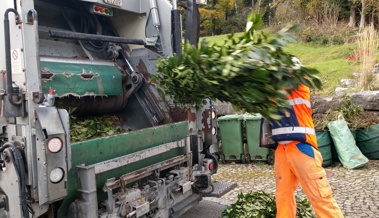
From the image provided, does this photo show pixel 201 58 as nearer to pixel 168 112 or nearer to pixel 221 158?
pixel 168 112

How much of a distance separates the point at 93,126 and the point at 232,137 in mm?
3312

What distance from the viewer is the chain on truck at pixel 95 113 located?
216 cm

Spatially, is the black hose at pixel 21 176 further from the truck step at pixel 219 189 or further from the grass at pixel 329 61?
the grass at pixel 329 61

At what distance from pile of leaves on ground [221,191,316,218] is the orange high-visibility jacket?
0.75 m

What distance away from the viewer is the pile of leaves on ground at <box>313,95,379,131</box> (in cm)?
589

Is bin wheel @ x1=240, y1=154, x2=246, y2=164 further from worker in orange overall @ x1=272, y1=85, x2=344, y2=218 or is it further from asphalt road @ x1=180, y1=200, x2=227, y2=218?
worker in orange overall @ x1=272, y1=85, x2=344, y2=218

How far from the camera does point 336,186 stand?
476 centimetres

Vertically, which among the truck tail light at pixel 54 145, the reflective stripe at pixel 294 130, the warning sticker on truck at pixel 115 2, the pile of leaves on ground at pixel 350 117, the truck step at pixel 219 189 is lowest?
the truck step at pixel 219 189

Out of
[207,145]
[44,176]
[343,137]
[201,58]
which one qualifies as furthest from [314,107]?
[44,176]

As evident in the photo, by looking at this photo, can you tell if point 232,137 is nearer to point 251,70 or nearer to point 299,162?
point 299,162

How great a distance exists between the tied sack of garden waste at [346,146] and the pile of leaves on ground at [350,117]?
261 millimetres

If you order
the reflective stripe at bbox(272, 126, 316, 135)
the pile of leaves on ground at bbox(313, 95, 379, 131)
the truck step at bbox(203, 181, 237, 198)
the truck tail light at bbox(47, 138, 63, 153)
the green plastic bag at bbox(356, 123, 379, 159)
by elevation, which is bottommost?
the truck step at bbox(203, 181, 237, 198)

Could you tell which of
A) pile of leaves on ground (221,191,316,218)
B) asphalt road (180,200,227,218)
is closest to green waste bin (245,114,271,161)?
asphalt road (180,200,227,218)

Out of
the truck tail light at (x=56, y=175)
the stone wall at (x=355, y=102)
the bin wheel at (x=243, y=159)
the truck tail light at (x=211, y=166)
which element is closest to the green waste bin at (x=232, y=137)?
the bin wheel at (x=243, y=159)
